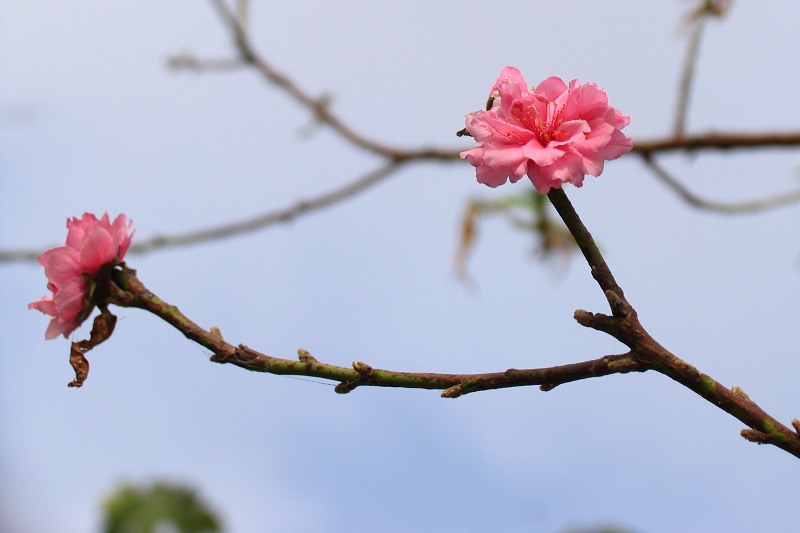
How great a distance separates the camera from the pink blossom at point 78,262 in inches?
56.1

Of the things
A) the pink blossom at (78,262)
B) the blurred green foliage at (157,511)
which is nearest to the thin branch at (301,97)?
the pink blossom at (78,262)

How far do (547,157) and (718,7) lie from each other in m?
2.74

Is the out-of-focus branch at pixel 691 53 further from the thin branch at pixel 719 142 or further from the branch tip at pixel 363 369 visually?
the branch tip at pixel 363 369

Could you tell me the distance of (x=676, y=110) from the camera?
3.59 metres

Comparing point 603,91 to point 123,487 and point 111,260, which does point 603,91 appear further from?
point 123,487

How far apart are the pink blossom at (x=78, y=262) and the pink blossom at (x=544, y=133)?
2.13ft

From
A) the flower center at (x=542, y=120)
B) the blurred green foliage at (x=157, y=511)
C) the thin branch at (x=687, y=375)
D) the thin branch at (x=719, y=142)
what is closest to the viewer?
the thin branch at (x=687, y=375)

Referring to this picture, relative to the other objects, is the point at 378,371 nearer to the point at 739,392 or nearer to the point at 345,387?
the point at 345,387

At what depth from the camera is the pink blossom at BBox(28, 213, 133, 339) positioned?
142 cm

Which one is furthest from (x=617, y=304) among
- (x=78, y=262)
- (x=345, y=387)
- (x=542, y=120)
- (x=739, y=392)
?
(x=78, y=262)

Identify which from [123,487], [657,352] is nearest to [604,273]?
[657,352]

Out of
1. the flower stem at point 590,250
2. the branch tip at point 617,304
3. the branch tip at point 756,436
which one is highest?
the flower stem at point 590,250

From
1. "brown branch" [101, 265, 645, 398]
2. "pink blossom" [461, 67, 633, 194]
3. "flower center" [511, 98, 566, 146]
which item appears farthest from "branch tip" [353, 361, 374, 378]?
→ "flower center" [511, 98, 566, 146]

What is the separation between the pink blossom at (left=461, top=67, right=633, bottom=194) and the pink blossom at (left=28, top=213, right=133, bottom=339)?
65 centimetres
